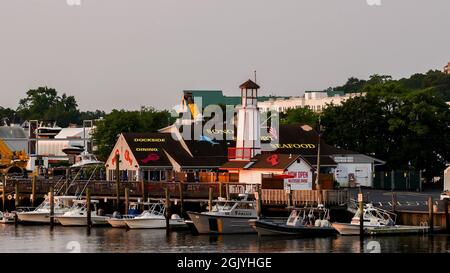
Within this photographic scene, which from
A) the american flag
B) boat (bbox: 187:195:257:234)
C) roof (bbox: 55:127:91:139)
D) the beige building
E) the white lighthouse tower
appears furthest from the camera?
the beige building

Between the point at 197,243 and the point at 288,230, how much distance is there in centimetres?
608

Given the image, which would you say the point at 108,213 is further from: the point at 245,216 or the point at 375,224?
the point at 375,224

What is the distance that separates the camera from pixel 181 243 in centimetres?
6153

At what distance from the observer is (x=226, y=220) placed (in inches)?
2630

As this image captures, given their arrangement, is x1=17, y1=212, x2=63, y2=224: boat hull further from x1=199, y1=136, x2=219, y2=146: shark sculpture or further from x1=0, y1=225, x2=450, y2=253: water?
x1=199, y1=136, x2=219, y2=146: shark sculpture

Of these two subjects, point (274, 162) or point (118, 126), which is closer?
point (274, 162)

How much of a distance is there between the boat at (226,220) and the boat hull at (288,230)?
275 cm

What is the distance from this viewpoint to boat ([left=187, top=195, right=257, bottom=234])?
66.8 metres

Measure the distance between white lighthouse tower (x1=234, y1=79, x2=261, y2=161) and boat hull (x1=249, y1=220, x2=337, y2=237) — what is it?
71.8 feet

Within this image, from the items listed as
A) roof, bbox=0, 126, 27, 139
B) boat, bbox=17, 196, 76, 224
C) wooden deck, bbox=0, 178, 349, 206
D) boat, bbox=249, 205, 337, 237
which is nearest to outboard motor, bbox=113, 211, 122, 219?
wooden deck, bbox=0, 178, 349, 206

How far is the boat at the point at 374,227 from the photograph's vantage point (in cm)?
6288

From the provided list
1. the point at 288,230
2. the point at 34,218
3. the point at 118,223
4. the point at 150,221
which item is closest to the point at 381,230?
the point at 288,230

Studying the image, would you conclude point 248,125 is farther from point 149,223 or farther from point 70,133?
point 70,133
